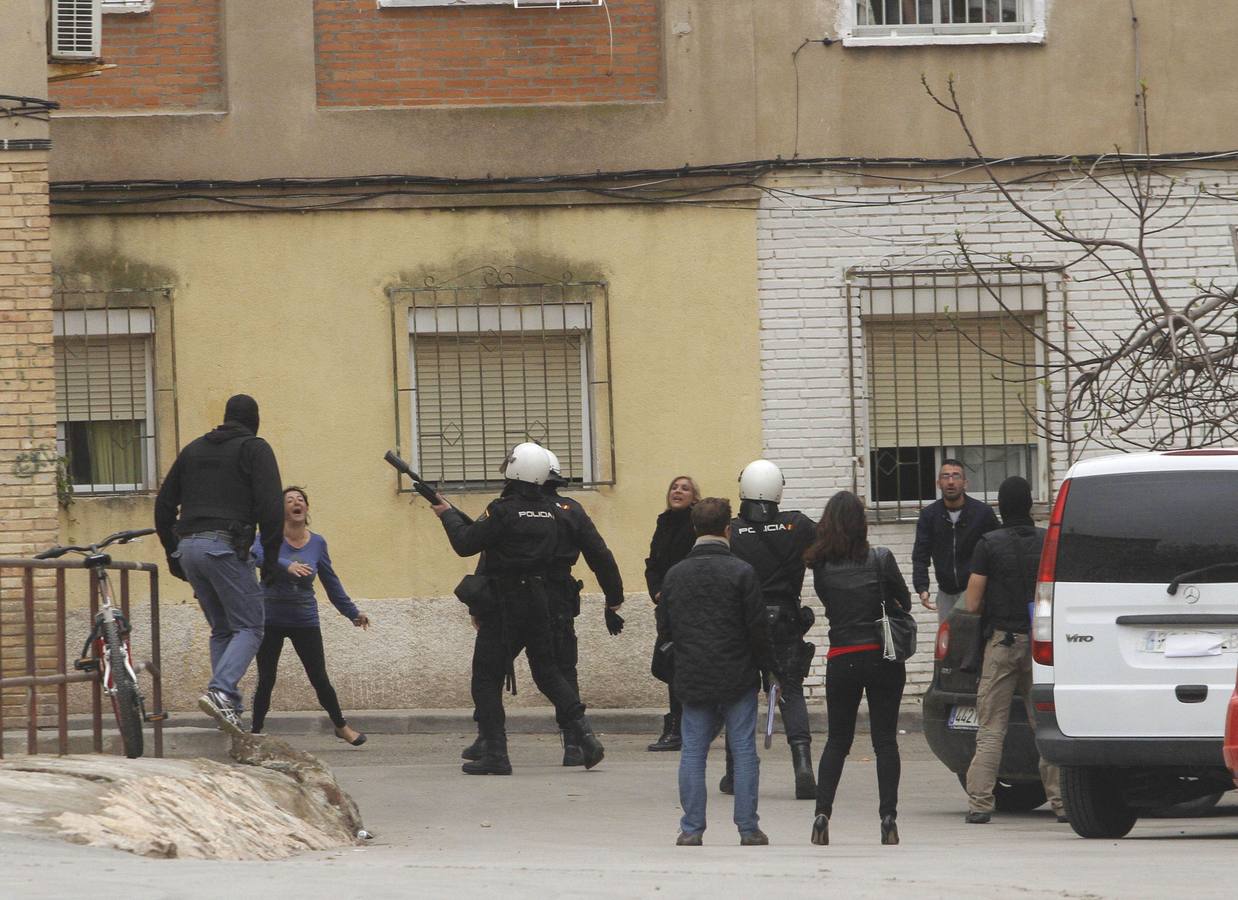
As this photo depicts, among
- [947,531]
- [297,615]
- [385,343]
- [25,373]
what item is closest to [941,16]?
[947,531]

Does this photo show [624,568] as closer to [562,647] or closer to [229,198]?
[562,647]

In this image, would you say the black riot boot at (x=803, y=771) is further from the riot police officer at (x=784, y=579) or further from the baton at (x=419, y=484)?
the baton at (x=419, y=484)

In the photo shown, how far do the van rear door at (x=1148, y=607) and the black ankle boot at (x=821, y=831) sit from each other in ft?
3.62

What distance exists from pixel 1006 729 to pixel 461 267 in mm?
6437

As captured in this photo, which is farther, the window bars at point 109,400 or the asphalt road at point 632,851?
the window bars at point 109,400

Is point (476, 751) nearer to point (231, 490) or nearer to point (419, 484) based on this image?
point (419, 484)

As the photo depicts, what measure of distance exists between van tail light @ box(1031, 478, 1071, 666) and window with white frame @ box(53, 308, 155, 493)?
7957 millimetres

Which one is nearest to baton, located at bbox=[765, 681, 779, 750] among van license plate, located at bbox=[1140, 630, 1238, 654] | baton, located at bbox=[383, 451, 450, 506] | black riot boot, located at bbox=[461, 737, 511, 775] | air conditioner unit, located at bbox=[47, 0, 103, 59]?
black riot boot, located at bbox=[461, 737, 511, 775]

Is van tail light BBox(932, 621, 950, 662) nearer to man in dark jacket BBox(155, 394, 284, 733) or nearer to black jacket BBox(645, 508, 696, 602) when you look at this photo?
black jacket BBox(645, 508, 696, 602)

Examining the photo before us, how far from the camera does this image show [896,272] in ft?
49.6

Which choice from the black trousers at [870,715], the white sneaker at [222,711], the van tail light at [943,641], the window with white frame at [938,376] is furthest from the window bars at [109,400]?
the black trousers at [870,715]

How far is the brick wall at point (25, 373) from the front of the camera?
1284cm

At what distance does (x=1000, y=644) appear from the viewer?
10023 mm

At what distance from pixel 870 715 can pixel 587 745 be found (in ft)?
10.3
